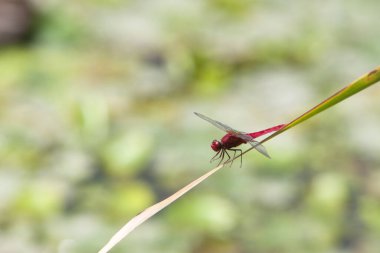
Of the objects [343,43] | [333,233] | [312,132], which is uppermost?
[343,43]

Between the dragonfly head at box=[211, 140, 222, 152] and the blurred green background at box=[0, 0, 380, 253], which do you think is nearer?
the dragonfly head at box=[211, 140, 222, 152]

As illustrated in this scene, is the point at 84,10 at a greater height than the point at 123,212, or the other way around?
the point at 84,10

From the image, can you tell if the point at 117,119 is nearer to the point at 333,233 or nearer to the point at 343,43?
the point at 333,233

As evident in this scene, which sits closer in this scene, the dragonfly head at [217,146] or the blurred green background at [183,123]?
the dragonfly head at [217,146]

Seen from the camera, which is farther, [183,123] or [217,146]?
[183,123]

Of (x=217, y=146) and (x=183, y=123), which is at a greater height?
(x=183, y=123)

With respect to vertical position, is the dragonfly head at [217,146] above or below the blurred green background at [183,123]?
below

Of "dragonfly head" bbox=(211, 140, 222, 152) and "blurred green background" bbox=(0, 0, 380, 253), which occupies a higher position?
"blurred green background" bbox=(0, 0, 380, 253)

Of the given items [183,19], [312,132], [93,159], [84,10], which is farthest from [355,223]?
[84,10]
